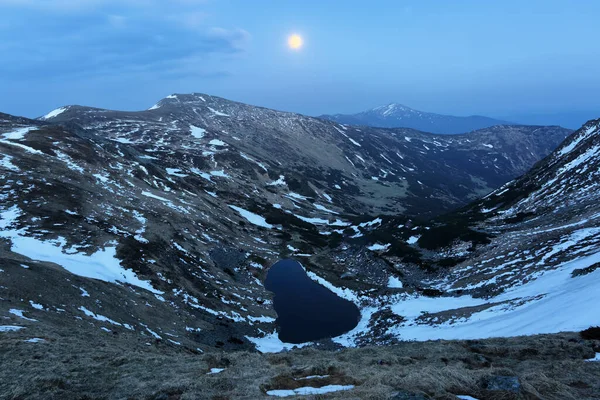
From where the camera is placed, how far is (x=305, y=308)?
65.5m

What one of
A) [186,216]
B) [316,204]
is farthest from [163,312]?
[316,204]

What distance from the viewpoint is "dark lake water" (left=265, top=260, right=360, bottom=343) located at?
56375mm

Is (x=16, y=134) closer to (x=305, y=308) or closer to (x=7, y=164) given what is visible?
(x=7, y=164)

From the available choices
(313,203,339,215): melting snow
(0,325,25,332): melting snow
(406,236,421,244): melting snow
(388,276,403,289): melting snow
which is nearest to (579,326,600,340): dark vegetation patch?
(0,325,25,332): melting snow

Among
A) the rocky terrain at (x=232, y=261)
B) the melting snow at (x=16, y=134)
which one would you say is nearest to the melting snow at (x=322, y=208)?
the rocky terrain at (x=232, y=261)

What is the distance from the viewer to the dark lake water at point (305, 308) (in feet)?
185

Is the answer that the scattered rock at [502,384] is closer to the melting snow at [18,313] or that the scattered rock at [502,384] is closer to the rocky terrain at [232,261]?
the rocky terrain at [232,261]

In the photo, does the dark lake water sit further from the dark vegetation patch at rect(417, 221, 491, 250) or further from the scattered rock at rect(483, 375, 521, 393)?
the scattered rock at rect(483, 375, 521, 393)

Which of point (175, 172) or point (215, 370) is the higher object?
→ point (175, 172)

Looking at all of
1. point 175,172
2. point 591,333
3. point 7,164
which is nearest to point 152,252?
point 7,164

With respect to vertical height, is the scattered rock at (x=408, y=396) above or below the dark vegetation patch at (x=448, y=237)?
below

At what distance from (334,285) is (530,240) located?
35.2 m

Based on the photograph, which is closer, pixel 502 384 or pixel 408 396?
pixel 408 396

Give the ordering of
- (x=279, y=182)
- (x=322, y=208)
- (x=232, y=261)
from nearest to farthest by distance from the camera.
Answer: (x=232, y=261), (x=322, y=208), (x=279, y=182)
